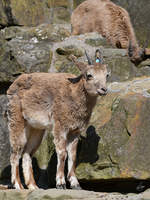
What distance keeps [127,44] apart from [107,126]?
4.74 m

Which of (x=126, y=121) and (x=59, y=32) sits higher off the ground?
(x=59, y=32)

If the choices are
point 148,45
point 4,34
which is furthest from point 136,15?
point 4,34

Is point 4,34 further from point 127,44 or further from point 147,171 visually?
point 147,171

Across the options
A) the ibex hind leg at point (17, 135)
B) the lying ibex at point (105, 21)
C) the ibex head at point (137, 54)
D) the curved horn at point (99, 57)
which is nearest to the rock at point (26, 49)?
the lying ibex at point (105, 21)

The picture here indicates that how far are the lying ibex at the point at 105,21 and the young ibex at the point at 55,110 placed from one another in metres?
4.21

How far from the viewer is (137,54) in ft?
40.5

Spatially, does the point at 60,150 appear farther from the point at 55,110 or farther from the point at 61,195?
the point at 61,195

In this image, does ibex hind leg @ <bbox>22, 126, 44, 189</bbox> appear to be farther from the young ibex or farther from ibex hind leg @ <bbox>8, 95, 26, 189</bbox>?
ibex hind leg @ <bbox>8, 95, 26, 189</bbox>

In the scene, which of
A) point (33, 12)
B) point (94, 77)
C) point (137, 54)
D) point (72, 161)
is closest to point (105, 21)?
point (33, 12)

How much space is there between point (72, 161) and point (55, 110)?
1.10 metres

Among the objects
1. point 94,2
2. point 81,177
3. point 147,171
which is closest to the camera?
point 147,171

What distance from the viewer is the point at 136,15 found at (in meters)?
14.7

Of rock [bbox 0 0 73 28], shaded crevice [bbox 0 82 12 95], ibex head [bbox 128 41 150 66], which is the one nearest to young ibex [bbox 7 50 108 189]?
shaded crevice [bbox 0 82 12 95]

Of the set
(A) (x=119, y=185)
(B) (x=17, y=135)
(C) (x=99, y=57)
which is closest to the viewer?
(A) (x=119, y=185)
